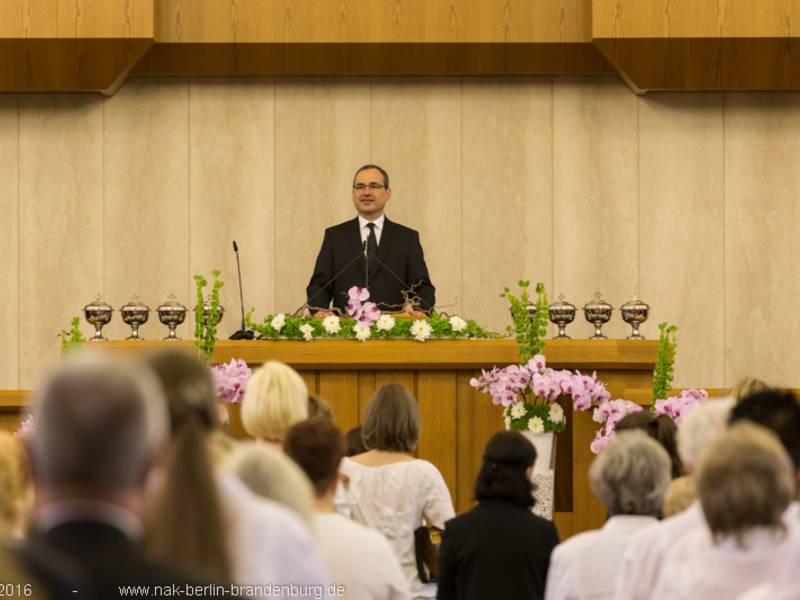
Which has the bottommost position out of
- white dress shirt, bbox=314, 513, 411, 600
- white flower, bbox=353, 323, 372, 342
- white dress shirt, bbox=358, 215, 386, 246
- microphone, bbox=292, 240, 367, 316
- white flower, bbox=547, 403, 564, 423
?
white dress shirt, bbox=314, 513, 411, 600

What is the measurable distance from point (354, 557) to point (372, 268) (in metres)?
5.80

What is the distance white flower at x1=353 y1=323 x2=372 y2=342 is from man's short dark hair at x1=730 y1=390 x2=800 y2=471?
4108 millimetres

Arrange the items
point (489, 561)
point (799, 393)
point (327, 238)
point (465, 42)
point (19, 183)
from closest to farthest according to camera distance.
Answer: point (489, 561), point (799, 393), point (327, 238), point (465, 42), point (19, 183)

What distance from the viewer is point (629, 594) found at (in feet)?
11.4

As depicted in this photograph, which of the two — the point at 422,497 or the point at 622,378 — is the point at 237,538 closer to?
the point at 422,497

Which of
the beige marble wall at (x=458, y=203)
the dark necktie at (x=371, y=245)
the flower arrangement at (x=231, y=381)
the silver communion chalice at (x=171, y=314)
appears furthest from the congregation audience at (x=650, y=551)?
the beige marble wall at (x=458, y=203)

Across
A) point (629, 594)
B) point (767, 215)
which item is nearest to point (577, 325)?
point (767, 215)

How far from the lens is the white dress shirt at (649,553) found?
3367 mm

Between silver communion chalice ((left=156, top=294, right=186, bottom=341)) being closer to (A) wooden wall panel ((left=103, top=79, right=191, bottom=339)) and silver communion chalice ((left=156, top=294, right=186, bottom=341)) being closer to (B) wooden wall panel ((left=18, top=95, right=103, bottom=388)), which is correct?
(A) wooden wall panel ((left=103, top=79, right=191, bottom=339))

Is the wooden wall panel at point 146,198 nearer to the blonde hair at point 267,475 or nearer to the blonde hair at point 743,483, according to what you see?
the blonde hair at point 267,475

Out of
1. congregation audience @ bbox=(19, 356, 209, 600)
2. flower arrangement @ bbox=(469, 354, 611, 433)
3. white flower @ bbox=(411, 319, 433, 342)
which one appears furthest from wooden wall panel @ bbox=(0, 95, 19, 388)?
congregation audience @ bbox=(19, 356, 209, 600)

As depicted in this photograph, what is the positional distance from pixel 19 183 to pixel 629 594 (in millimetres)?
8924

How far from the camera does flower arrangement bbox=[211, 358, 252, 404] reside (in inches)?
279

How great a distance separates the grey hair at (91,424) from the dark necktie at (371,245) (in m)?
7.61
